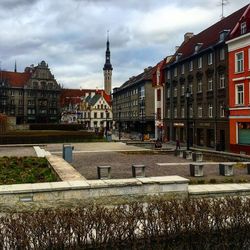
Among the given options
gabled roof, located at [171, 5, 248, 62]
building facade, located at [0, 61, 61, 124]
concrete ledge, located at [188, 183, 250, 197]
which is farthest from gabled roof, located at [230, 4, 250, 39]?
building facade, located at [0, 61, 61, 124]

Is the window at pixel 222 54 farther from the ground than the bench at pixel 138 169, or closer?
farther from the ground

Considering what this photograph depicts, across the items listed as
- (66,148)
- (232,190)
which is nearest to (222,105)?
(66,148)

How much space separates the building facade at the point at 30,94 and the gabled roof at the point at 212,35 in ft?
173

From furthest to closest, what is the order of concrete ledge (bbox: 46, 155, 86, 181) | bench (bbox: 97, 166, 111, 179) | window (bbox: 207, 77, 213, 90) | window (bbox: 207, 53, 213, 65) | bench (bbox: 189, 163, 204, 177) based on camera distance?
window (bbox: 207, 77, 213, 90)
window (bbox: 207, 53, 213, 65)
bench (bbox: 189, 163, 204, 177)
bench (bbox: 97, 166, 111, 179)
concrete ledge (bbox: 46, 155, 86, 181)

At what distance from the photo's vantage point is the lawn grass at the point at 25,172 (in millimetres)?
12970

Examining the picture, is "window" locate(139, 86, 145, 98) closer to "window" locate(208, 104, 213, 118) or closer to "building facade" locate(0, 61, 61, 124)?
A: "building facade" locate(0, 61, 61, 124)

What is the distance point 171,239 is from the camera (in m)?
7.05

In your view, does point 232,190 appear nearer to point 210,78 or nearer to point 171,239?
point 171,239

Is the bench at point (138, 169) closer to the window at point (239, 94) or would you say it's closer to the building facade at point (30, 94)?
the window at point (239, 94)

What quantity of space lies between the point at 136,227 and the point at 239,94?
29.3m

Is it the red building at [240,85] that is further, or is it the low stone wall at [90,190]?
the red building at [240,85]

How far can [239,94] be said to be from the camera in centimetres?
3394

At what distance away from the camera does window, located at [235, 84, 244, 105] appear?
33344 millimetres

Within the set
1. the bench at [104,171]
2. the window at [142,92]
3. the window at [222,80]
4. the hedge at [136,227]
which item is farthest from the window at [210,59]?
the hedge at [136,227]
